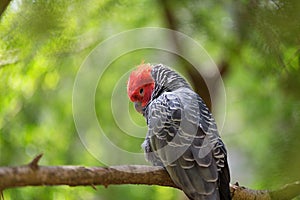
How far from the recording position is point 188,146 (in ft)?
8.67

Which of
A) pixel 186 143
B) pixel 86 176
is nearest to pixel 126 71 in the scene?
pixel 186 143

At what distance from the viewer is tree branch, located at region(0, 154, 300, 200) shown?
1832 mm

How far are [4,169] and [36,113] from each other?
97.6 inches

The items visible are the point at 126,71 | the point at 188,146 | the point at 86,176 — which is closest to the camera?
the point at 86,176

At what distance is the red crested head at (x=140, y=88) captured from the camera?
3.37m

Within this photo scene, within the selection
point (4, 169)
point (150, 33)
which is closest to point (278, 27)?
point (4, 169)

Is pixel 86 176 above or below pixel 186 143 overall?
above

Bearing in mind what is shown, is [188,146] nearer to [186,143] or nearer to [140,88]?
[186,143]

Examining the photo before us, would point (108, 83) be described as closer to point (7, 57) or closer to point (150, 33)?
point (150, 33)

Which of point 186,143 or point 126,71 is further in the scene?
point 126,71

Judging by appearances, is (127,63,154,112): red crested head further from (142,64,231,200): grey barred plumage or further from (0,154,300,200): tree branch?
(0,154,300,200): tree branch

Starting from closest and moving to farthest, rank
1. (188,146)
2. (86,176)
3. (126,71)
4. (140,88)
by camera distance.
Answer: (86,176) < (188,146) < (140,88) < (126,71)

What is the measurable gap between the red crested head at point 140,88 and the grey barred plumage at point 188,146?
1.11 feet

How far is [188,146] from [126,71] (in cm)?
201
